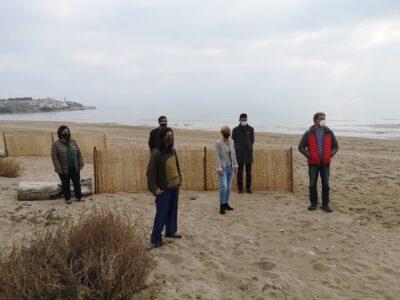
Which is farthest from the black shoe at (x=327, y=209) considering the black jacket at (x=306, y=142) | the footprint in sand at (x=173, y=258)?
the footprint in sand at (x=173, y=258)

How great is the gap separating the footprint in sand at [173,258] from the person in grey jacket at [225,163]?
206 cm

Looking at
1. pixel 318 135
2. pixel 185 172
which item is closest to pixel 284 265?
pixel 318 135

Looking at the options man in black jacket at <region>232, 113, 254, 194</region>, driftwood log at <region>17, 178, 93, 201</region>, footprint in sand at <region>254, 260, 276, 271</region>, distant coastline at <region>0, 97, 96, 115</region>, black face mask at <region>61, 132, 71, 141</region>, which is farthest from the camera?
distant coastline at <region>0, 97, 96, 115</region>

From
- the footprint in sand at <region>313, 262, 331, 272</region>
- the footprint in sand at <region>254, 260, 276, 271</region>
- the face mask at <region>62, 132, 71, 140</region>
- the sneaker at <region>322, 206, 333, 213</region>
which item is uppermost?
the face mask at <region>62, 132, 71, 140</region>

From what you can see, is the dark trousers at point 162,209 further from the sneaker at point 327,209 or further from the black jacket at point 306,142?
the sneaker at point 327,209

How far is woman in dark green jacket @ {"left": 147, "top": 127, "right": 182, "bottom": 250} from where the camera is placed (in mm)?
4648

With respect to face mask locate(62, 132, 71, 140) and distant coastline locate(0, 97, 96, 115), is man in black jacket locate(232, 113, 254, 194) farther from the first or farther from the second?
distant coastline locate(0, 97, 96, 115)

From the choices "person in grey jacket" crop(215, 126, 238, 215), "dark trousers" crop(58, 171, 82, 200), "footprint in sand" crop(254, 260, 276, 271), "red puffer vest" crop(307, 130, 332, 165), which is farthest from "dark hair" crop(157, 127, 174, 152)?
"red puffer vest" crop(307, 130, 332, 165)

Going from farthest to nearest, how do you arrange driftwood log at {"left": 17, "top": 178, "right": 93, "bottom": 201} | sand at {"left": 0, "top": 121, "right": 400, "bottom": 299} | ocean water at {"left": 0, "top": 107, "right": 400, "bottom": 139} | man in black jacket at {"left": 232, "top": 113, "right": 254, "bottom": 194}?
1. ocean water at {"left": 0, "top": 107, "right": 400, "bottom": 139}
2. man in black jacket at {"left": 232, "top": 113, "right": 254, "bottom": 194}
3. driftwood log at {"left": 17, "top": 178, "right": 93, "bottom": 201}
4. sand at {"left": 0, "top": 121, "right": 400, "bottom": 299}

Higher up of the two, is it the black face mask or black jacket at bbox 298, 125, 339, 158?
the black face mask

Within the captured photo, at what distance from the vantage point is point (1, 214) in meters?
5.82

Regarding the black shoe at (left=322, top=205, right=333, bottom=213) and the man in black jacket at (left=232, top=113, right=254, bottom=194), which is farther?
the man in black jacket at (left=232, top=113, right=254, bottom=194)

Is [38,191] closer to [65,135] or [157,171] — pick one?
[65,135]

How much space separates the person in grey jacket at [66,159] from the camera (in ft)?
21.6
